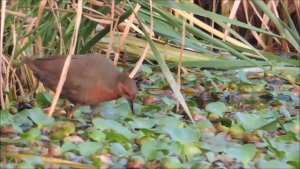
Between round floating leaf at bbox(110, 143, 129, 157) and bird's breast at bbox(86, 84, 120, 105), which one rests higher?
bird's breast at bbox(86, 84, 120, 105)

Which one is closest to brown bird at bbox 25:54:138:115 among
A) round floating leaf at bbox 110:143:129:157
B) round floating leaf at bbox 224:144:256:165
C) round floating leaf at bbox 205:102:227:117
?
round floating leaf at bbox 205:102:227:117

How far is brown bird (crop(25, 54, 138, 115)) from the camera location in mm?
3836

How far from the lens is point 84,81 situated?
3.86 metres

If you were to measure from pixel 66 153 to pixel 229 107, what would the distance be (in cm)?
129

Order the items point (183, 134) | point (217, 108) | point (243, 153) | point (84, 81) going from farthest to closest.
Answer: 1. point (217, 108)
2. point (84, 81)
3. point (183, 134)
4. point (243, 153)

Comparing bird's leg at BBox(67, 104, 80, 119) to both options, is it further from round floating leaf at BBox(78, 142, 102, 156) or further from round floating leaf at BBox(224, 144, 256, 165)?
round floating leaf at BBox(224, 144, 256, 165)

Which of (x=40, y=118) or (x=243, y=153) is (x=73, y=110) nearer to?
(x=40, y=118)

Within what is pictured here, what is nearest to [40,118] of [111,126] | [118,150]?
[111,126]

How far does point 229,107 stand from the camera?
14.1 feet

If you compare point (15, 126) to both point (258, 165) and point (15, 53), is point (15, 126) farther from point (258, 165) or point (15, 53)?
point (258, 165)

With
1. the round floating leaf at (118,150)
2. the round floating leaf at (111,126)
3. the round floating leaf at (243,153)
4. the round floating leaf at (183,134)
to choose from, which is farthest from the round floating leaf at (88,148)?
the round floating leaf at (243,153)

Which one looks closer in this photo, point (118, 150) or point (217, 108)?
point (118, 150)

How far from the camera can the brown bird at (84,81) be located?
3836 mm

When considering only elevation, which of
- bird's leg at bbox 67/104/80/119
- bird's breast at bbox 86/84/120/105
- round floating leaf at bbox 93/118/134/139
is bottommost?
bird's leg at bbox 67/104/80/119
